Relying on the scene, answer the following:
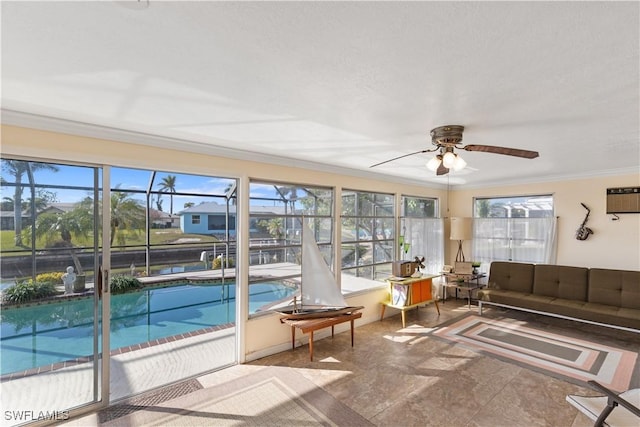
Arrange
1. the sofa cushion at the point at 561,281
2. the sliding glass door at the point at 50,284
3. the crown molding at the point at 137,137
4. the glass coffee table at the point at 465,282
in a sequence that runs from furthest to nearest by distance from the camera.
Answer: the glass coffee table at the point at 465,282
the sofa cushion at the point at 561,281
the sliding glass door at the point at 50,284
the crown molding at the point at 137,137

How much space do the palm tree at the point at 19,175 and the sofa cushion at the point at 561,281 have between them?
6.19 m

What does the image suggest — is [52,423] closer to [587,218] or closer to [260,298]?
[260,298]

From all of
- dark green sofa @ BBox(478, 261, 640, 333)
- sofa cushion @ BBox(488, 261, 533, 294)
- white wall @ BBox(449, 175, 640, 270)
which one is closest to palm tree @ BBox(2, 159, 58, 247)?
dark green sofa @ BBox(478, 261, 640, 333)

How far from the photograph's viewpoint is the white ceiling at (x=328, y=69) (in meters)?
1.11

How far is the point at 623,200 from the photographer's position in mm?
4219

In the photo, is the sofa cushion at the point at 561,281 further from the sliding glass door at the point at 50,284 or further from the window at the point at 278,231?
the sliding glass door at the point at 50,284

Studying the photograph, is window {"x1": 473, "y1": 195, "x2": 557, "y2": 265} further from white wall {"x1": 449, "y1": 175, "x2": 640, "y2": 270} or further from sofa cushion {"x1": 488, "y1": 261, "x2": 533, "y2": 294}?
sofa cushion {"x1": 488, "y1": 261, "x2": 533, "y2": 294}

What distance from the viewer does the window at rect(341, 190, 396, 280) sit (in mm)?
4480

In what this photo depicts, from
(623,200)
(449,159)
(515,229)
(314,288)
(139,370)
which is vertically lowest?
(139,370)

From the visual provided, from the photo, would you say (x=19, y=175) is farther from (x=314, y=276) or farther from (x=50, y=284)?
(x=314, y=276)

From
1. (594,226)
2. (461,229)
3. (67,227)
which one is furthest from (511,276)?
(67,227)

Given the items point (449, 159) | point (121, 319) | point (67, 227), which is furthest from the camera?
point (121, 319)

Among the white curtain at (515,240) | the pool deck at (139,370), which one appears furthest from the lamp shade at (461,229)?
the pool deck at (139,370)

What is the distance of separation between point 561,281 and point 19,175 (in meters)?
6.46
